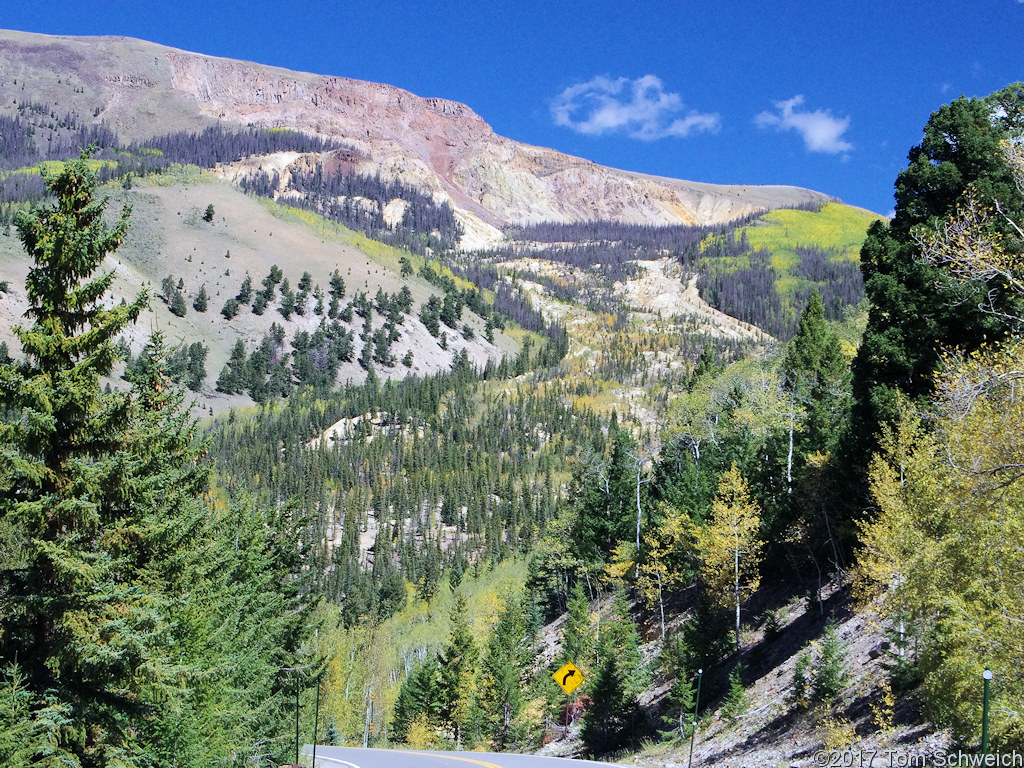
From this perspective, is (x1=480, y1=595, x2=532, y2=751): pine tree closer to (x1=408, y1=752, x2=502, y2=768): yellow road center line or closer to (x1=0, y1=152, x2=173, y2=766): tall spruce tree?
(x1=408, y1=752, x2=502, y2=768): yellow road center line

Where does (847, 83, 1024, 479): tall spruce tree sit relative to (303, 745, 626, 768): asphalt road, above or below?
above

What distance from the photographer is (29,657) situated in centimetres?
1251

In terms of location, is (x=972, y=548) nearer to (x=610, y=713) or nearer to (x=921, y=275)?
(x=921, y=275)

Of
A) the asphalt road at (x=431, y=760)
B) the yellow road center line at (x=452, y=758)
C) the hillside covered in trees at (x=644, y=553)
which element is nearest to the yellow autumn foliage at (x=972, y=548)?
the hillside covered in trees at (x=644, y=553)

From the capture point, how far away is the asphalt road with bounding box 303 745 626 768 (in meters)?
27.2

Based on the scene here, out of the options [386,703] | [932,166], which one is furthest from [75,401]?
[386,703]

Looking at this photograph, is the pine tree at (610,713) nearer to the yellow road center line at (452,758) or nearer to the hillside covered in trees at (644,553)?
the hillside covered in trees at (644,553)

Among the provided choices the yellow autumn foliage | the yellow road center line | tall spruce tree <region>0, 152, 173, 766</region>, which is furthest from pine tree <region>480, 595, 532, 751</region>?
tall spruce tree <region>0, 152, 173, 766</region>

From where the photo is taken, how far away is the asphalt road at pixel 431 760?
89.4ft

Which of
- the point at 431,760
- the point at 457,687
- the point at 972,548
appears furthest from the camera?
the point at 457,687

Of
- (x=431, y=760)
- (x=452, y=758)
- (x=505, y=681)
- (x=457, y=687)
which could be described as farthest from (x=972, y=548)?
(x=457, y=687)

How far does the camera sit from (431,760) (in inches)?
1211

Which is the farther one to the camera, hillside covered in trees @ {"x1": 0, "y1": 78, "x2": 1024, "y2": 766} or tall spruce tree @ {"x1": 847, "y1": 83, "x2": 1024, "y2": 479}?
tall spruce tree @ {"x1": 847, "y1": 83, "x2": 1024, "y2": 479}

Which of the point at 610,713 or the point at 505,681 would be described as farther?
the point at 505,681
